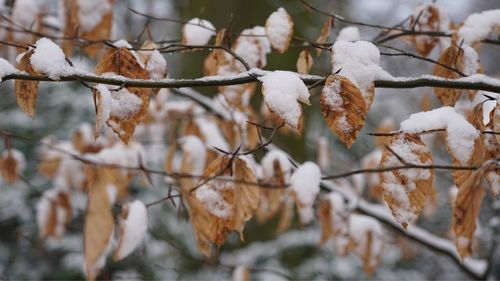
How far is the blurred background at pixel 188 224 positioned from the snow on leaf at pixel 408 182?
90.9 inches

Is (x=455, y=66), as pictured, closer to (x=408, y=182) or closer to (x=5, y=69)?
(x=408, y=182)

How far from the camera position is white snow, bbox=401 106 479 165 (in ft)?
2.48

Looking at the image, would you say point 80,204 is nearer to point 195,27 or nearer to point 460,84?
point 195,27

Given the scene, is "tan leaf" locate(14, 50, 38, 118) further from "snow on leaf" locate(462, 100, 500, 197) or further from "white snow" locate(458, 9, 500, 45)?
"white snow" locate(458, 9, 500, 45)

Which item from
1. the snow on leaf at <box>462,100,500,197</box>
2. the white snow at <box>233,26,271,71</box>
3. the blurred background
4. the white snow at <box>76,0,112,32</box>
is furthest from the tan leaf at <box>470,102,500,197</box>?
the blurred background

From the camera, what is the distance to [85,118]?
4.25 meters

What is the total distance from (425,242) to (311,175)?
861mm

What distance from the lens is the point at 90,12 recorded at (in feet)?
4.32

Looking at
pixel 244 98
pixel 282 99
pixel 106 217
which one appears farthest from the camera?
pixel 244 98

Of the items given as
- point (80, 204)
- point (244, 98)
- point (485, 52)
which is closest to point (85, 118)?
Result: point (80, 204)

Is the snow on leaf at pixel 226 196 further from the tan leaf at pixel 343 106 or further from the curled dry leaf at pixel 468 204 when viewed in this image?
the curled dry leaf at pixel 468 204

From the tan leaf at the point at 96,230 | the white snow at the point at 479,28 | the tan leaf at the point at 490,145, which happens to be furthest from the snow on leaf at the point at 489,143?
the tan leaf at the point at 96,230

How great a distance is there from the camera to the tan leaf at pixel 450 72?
3.48ft

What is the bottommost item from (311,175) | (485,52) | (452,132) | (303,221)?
(303,221)
